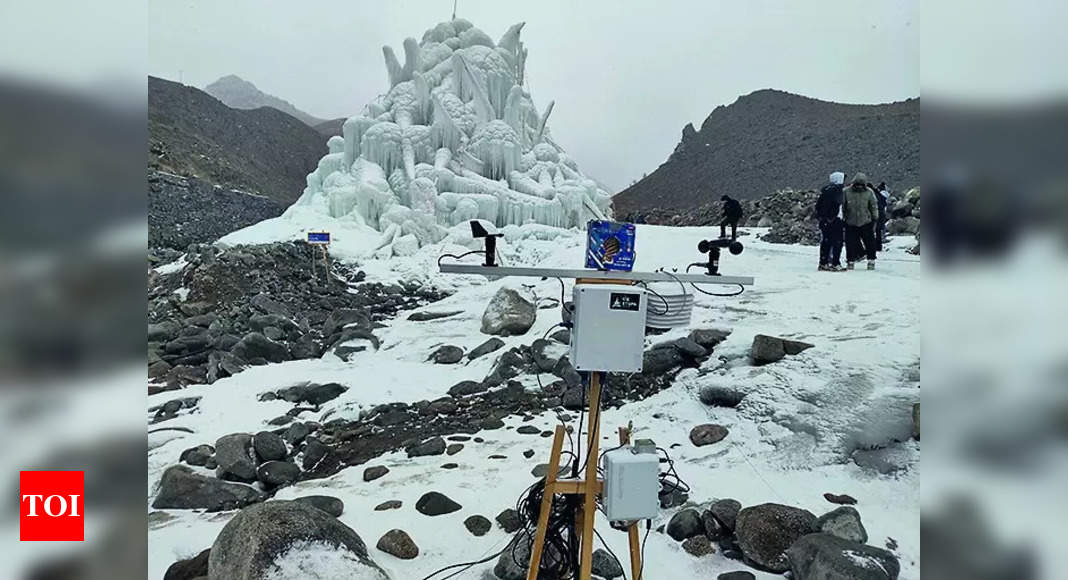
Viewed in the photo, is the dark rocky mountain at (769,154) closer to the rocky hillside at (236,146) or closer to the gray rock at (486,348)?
the gray rock at (486,348)

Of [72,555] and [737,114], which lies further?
[737,114]

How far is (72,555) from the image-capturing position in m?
0.90

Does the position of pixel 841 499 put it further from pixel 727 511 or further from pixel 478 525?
pixel 478 525

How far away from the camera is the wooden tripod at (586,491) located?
1603 mm

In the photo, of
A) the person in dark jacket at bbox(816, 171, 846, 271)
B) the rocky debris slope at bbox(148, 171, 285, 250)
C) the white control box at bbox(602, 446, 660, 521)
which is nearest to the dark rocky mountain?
the person in dark jacket at bbox(816, 171, 846, 271)

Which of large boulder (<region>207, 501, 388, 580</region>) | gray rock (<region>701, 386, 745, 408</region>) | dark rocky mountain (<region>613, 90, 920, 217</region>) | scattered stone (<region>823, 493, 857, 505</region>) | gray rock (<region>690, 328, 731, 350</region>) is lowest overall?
scattered stone (<region>823, 493, 857, 505</region>)

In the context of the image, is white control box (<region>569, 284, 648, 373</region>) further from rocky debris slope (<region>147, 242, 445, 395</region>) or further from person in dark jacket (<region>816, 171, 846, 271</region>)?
person in dark jacket (<region>816, 171, 846, 271</region>)

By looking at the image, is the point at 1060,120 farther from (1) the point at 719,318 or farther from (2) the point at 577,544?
(1) the point at 719,318

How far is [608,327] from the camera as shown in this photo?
5.12 ft

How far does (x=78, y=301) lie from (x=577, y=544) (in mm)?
1573

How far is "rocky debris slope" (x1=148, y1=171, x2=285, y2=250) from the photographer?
9.55 m

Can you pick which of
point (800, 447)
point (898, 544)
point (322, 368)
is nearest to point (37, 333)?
point (898, 544)

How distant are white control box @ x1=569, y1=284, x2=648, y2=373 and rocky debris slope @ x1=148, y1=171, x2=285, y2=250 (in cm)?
969

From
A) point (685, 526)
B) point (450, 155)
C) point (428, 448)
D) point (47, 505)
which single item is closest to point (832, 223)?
point (685, 526)
